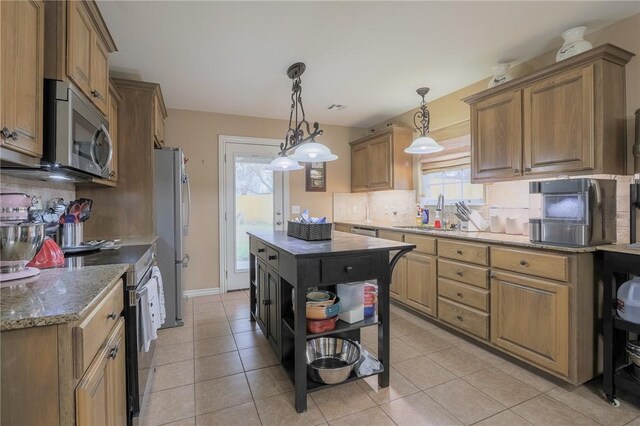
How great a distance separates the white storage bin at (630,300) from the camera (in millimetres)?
1821

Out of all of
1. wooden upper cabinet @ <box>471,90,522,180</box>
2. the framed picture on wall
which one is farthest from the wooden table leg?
the framed picture on wall

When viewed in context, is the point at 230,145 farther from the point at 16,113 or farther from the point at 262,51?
the point at 16,113

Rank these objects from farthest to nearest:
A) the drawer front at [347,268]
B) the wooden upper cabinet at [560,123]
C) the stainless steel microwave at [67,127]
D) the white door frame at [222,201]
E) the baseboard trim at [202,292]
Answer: the white door frame at [222,201]
the baseboard trim at [202,292]
the wooden upper cabinet at [560,123]
the drawer front at [347,268]
the stainless steel microwave at [67,127]

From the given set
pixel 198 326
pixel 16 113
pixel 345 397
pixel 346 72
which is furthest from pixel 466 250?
pixel 16 113

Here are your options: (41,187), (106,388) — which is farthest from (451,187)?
(41,187)

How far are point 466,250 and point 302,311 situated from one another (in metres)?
1.61

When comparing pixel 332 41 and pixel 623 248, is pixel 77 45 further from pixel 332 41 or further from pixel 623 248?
pixel 623 248

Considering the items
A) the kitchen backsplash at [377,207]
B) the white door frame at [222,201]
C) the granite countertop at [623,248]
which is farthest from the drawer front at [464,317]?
the white door frame at [222,201]

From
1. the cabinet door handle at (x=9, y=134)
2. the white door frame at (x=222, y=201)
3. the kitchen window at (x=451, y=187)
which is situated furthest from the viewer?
the white door frame at (x=222, y=201)

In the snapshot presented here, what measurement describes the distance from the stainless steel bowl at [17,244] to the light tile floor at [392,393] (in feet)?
3.72

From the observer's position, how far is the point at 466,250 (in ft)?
8.59

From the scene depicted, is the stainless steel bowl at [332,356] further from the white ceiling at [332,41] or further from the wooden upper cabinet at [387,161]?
the wooden upper cabinet at [387,161]

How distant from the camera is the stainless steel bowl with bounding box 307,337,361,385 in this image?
191 cm

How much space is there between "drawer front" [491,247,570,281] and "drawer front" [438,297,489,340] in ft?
1.53
